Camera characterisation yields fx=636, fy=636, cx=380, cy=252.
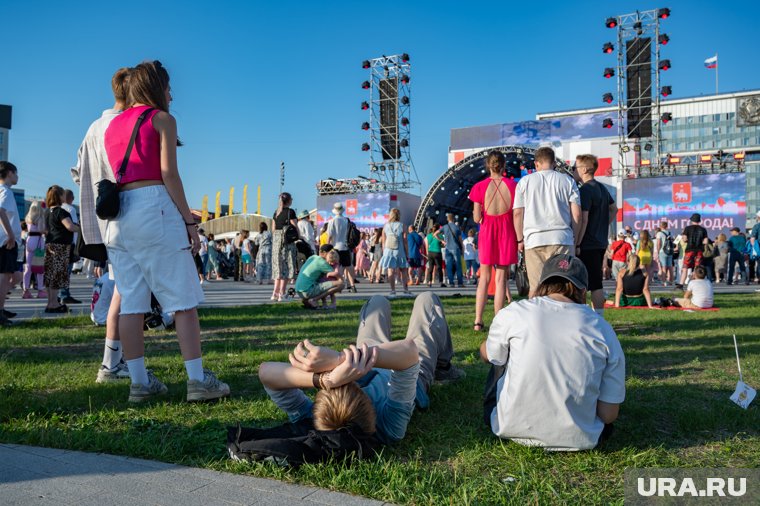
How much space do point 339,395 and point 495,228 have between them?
4.29 metres

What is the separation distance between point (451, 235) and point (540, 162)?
10572 millimetres

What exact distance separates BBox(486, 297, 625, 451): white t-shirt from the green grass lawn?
0.12 meters

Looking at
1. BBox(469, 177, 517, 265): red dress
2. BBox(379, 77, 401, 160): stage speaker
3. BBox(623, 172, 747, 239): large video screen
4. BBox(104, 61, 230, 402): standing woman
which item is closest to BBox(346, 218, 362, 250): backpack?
BBox(469, 177, 517, 265): red dress

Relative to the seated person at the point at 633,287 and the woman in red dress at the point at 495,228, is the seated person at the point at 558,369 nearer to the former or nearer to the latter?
the woman in red dress at the point at 495,228

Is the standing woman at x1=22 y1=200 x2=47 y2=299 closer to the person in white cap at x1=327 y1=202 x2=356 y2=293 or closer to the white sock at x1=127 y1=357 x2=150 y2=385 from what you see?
the person in white cap at x1=327 y1=202 x2=356 y2=293

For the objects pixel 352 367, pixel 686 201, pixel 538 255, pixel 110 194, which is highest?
pixel 686 201

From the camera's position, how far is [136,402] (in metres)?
3.63

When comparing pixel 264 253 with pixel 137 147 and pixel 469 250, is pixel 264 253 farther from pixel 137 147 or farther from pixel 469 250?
pixel 137 147

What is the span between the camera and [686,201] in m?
26.9

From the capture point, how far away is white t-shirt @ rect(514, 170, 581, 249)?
554cm

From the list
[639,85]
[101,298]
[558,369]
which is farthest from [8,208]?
[639,85]

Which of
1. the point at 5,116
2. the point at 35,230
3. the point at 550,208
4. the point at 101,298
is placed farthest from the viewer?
the point at 5,116

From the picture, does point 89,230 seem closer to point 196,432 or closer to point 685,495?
point 196,432

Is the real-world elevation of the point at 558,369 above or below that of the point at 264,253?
below
